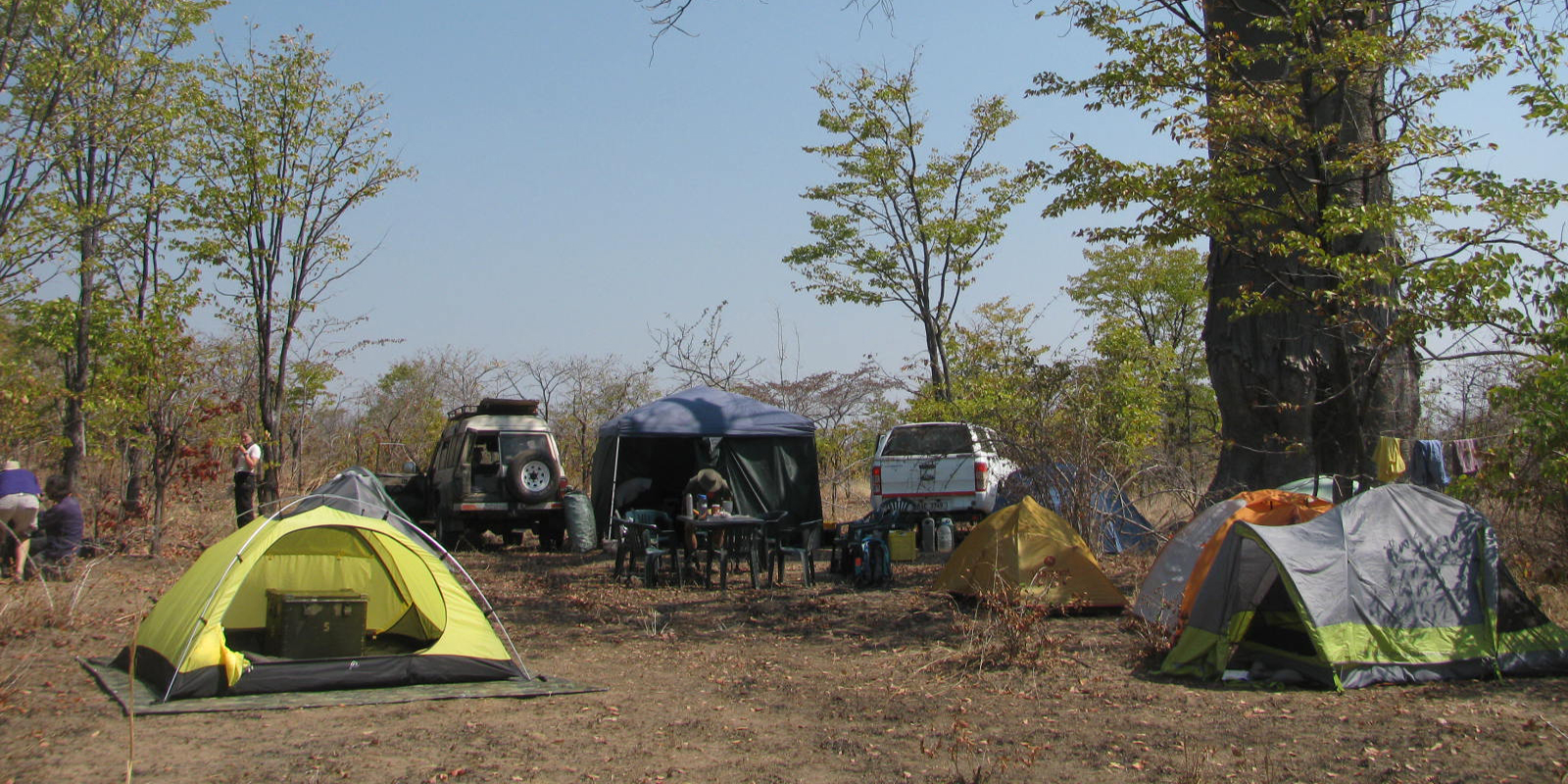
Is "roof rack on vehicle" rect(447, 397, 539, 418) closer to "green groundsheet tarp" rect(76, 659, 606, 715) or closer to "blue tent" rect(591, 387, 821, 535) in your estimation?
"blue tent" rect(591, 387, 821, 535)

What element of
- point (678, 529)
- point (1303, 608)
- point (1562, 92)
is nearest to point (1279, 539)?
point (1303, 608)

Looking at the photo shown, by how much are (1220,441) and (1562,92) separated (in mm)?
4117

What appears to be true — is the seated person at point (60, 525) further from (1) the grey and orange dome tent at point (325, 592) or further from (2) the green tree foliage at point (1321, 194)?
(2) the green tree foliage at point (1321, 194)

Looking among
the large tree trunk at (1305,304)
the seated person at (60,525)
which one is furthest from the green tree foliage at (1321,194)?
the seated person at (60,525)

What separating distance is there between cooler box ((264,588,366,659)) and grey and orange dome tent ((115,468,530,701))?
71mm

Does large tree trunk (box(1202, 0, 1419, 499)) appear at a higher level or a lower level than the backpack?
higher

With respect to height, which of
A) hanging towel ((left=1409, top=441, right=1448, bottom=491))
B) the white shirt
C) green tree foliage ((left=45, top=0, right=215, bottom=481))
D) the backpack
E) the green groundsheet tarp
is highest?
green tree foliage ((left=45, top=0, right=215, bottom=481))

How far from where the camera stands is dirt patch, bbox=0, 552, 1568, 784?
512cm

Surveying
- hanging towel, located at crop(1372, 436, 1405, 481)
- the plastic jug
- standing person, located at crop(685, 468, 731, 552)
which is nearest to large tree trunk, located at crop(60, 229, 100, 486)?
standing person, located at crop(685, 468, 731, 552)

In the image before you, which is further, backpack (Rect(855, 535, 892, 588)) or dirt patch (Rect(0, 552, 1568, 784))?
backpack (Rect(855, 535, 892, 588))

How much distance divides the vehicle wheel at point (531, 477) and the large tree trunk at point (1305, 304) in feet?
25.2

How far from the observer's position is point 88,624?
8539 mm

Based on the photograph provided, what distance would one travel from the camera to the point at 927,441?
14.6m

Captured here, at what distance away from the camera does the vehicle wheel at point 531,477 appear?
13.8 meters
